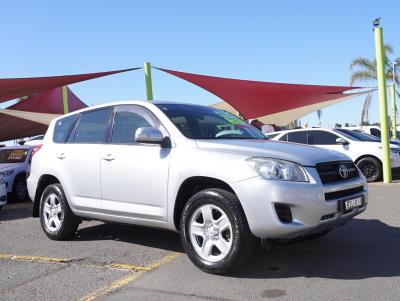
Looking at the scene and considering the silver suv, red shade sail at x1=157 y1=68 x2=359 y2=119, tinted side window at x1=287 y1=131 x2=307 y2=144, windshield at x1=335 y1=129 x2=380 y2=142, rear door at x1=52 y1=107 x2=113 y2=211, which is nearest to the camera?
the silver suv

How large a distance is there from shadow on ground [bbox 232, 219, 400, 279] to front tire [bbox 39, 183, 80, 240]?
2.53 metres

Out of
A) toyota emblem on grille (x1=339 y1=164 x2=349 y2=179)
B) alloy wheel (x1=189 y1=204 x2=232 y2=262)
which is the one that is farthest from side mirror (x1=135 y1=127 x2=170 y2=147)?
toyota emblem on grille (x1=339 y1=164 x2=349 y2=179)

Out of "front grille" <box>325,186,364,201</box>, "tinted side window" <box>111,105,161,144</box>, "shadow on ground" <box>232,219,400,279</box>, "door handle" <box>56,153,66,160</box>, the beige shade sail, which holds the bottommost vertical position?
"shadow on ground" <box>232,219,400,279</box>

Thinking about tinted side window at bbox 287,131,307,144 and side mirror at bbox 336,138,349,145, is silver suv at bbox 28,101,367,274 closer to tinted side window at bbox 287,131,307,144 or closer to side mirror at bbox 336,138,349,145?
side mirror at bbox 336,138,349,145

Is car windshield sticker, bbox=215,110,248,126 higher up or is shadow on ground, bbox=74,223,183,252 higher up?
car windshield sticker, bbox=215,110,248,126

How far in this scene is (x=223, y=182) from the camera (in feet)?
15.1

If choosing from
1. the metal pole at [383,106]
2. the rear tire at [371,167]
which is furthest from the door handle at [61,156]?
the rear tire at [371,167]

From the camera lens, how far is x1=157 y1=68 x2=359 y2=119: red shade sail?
15523 mm

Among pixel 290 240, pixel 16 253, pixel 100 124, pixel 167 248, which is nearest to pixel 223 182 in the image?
pixel 290 240

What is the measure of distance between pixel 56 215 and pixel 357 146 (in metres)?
8.72

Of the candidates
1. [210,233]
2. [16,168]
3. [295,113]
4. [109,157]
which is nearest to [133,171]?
[109,157]

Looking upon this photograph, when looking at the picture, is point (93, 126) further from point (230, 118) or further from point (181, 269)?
point (181, 269)

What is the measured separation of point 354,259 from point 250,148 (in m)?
1.62

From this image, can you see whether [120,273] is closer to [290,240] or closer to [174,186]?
[174,186]
